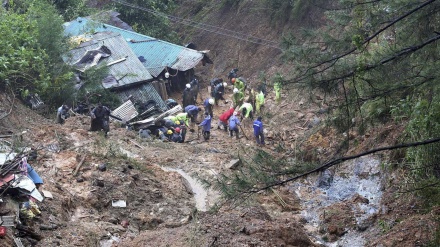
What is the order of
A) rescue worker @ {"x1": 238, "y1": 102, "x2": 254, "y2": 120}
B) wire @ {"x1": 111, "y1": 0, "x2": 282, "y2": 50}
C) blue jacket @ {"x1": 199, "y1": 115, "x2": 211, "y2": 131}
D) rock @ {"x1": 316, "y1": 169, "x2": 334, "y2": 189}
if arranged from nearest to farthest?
rock @ {"x1": 316, "y1": 169, "x2": 334, "y2": 189} < blue jacket @ {"x1": 199, "y1": 115, "x2": 211, "y2": 131} < rescue worker @ {"x1": 238, "y1": 102, "x2": 254, "y2": 120} < wire @ {"x1": 111, "y1": 0, "x2": 282, "y2": 50}

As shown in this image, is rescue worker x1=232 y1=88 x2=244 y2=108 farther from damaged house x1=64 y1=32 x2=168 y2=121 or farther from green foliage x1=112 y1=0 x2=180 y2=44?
green foliage x1=112 y1=0 x2=180 y2=44

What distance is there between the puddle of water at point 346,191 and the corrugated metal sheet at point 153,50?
12.6m

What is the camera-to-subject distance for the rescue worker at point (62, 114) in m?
18.8

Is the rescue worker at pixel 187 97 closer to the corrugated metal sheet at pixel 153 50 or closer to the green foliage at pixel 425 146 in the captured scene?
the corrugated metal sheet at pixel 153 50

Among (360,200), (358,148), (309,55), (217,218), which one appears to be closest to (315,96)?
(309,55)

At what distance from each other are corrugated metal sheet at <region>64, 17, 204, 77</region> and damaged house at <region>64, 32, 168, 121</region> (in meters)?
1.58

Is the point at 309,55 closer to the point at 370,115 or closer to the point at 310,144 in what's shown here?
the point at 370,115

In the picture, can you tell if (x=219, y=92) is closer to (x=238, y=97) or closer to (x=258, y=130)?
(x=238, y=97)

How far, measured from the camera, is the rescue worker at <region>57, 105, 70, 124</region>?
18.8 m

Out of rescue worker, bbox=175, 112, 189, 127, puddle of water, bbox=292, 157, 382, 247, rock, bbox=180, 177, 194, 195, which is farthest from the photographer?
rescue worker, bbox=175, 112, 189, 127

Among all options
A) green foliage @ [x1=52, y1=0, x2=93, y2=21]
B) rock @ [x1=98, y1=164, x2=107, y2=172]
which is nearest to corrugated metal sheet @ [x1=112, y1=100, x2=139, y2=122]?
rock @ [x1=98, y1=164, x2=107, y2=172]

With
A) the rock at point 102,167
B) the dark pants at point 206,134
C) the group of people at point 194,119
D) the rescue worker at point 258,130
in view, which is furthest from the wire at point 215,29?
the rock at point 102,167

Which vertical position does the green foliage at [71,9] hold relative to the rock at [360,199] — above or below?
below

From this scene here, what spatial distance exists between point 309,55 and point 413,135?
3206 mm
